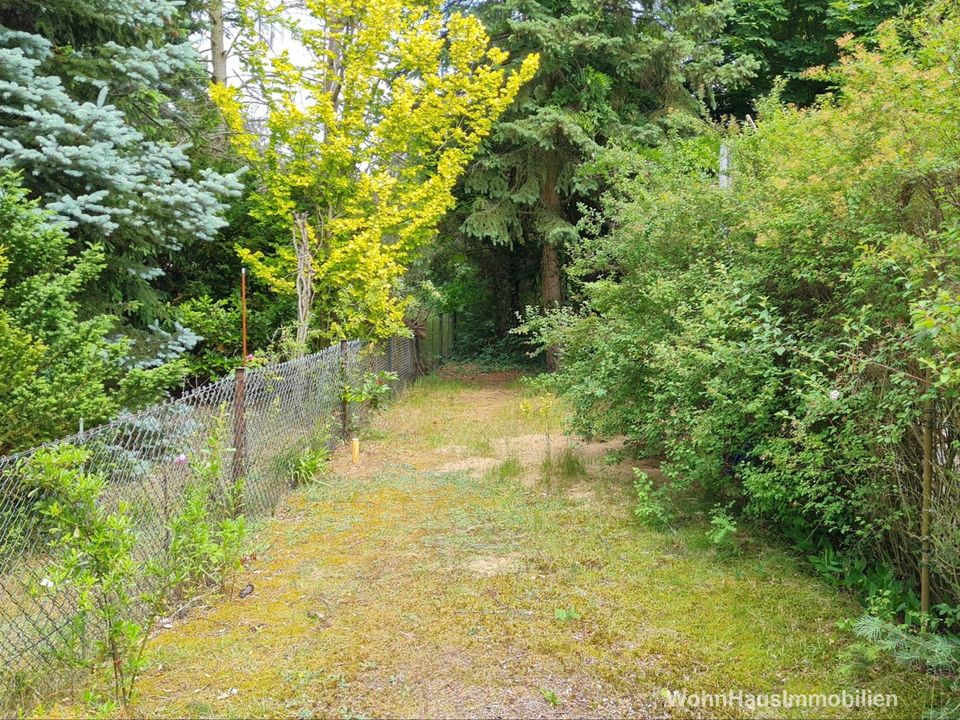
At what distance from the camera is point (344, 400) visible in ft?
24.0

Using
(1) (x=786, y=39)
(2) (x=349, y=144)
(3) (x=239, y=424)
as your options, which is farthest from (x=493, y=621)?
(1) (x=786, y=39)

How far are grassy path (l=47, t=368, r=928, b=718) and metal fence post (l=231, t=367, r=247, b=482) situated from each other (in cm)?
50

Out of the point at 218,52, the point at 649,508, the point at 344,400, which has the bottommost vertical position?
the point at 649,508

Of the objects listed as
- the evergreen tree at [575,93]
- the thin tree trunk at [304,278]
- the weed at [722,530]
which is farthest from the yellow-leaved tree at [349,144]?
the weed at [722,530]

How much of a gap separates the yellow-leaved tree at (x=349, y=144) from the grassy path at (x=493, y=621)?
353cm

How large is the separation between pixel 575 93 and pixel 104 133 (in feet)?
27.1

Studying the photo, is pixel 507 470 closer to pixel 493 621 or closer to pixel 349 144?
pixel 493 621

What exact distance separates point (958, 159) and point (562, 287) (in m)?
10.1

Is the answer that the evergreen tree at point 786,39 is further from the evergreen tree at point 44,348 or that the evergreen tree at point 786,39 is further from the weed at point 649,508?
the evergreen tree at point 44,348

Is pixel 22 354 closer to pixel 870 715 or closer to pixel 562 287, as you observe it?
pixel 870 715

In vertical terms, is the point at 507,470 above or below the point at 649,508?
below

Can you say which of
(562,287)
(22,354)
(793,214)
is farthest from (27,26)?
(562,287)

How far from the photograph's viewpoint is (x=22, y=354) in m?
4.09

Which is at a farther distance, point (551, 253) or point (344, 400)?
point (551, 253)
